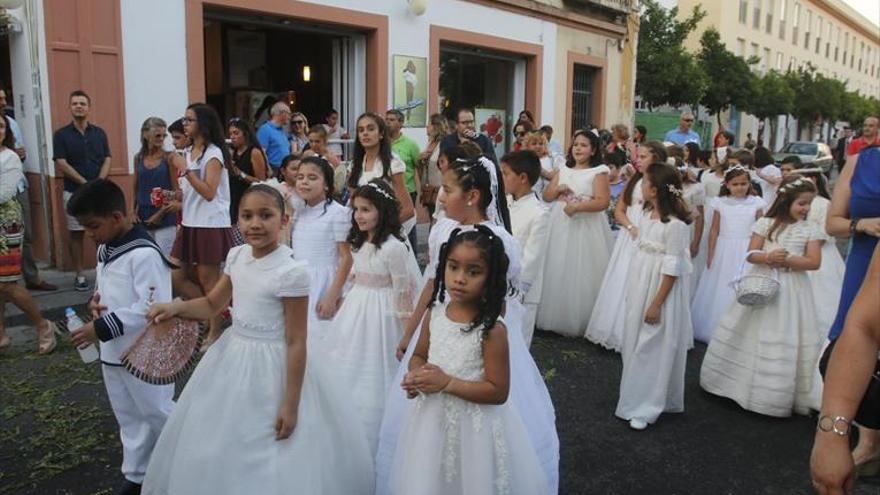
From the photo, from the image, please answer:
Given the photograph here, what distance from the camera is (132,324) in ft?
9.95

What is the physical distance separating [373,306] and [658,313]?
69.0 inches

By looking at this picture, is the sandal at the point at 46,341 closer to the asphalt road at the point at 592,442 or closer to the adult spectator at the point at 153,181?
the asphalt road at the point at 592,442

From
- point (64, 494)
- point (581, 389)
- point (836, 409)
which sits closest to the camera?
point (836, 409)

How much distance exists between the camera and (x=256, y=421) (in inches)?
111

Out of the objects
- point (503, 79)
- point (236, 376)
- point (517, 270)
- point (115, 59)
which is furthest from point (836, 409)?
point (503, 79)

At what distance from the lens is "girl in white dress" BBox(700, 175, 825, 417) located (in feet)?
14.9

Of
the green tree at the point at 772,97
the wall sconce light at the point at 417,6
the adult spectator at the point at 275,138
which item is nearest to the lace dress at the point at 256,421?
the adult spectator at the point at 275,138

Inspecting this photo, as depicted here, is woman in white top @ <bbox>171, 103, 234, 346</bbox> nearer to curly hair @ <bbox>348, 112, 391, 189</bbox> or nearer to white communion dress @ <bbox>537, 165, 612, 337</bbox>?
curly hair @ <bbox>348, 112, 391, 189</bbox>

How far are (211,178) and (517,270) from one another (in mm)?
3185

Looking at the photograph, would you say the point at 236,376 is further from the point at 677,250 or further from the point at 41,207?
the point at 41,207

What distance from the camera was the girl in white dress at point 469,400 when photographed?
262 centimetres

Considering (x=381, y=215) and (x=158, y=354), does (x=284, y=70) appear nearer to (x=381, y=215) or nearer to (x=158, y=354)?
(x=381, y=215)

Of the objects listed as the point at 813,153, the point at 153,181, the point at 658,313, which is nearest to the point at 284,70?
the point at 153,181

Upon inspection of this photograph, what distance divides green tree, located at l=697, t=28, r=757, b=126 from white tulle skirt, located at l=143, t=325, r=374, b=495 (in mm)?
25257
